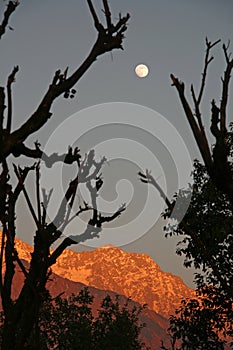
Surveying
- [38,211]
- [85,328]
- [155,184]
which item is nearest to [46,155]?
[38,211]

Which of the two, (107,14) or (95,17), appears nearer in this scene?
(95,17)

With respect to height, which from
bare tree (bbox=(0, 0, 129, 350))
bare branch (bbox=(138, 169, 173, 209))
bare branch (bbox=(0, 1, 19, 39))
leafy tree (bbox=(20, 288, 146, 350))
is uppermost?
leafy tree (bbox=(20, 288, 146, 350))

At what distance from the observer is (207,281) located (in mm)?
35125

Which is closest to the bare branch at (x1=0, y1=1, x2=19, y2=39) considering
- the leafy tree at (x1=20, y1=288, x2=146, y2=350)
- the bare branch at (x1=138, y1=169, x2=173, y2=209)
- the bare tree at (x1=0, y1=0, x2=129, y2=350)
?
the bare tree at (x1=0, y1=0, x2=129, y2=350)

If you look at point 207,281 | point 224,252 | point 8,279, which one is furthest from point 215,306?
point 8,279

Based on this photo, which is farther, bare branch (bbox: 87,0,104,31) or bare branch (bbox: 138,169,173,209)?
bare branch (bbox: 87,0,104,31)

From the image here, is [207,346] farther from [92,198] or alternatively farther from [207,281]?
[92,198]

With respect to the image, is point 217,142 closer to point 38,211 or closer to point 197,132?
point 197,132

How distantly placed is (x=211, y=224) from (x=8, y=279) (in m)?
23.8

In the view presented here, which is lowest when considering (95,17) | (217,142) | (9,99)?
(217,142)

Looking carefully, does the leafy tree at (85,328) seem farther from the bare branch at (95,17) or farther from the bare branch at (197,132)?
the bare branch at (197,132)

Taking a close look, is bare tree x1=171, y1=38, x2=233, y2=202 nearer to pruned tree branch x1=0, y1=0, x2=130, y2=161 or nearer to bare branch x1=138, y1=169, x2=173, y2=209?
bare branch x1=138, y1=169, x2=173, y2=209

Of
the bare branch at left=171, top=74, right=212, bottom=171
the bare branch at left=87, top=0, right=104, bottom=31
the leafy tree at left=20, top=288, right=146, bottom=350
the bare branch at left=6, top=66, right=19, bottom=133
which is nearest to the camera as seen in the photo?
the bare branch at left=171, top=74, right=212, bottom=171

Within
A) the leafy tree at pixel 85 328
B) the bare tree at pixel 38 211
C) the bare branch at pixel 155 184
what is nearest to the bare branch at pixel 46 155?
the bare tree at pixel 38 211
